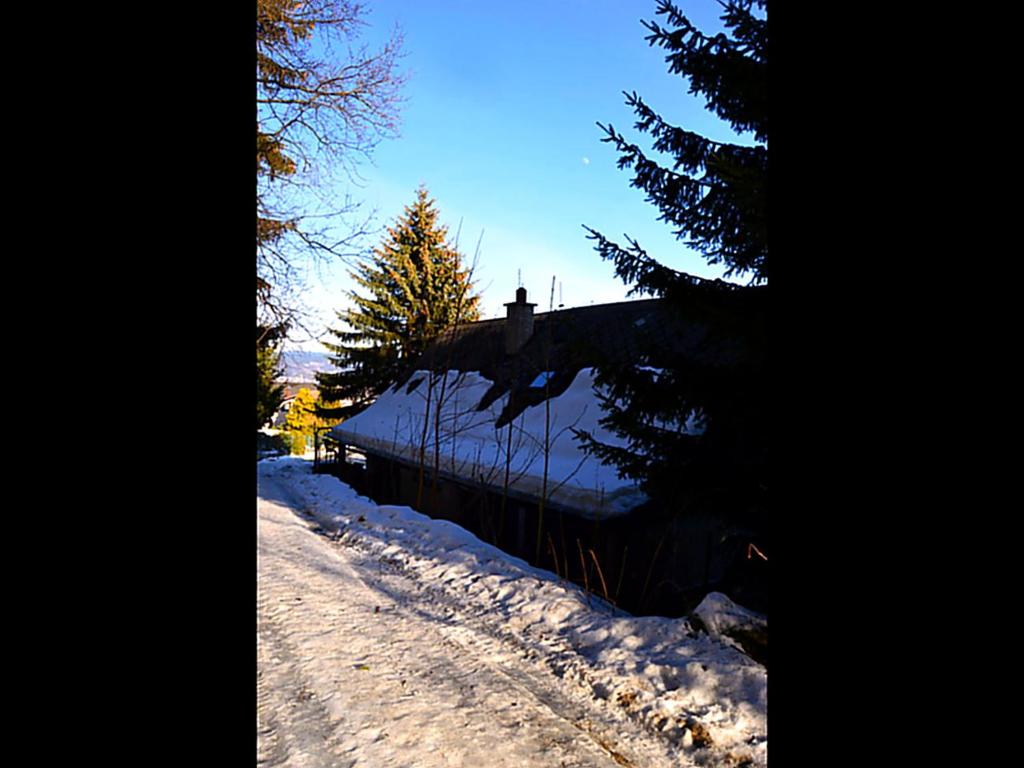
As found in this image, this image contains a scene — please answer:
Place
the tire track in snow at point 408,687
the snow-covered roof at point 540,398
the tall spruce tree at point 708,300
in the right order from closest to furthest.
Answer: the tire track in snow at point 408,687 < the tall spruce tree at point 708,300 < the snow-covered roof at point 540,398

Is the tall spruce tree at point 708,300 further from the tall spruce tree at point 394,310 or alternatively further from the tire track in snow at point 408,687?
the tall spruce tree at point 394,310

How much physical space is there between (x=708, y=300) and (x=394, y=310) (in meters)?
22.6

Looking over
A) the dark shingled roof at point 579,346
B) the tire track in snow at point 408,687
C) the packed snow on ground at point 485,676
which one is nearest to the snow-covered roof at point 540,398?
the dark shingled roof at point 579,346

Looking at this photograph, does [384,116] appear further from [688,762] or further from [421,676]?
[688,762]

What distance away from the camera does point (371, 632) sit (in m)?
5.63

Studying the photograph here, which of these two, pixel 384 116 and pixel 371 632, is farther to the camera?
pixel 384 116

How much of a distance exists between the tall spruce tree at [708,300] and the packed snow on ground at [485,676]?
1204mm

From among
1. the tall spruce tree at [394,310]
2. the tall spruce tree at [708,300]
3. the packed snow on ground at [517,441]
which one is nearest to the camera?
the tall spruce tree at [708,300]

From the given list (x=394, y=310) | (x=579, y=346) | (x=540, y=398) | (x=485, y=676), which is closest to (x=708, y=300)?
(x=579, y=346)

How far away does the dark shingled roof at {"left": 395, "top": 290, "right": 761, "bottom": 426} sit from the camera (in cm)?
578

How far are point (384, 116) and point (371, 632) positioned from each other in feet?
28.9

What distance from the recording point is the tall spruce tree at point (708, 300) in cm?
533
